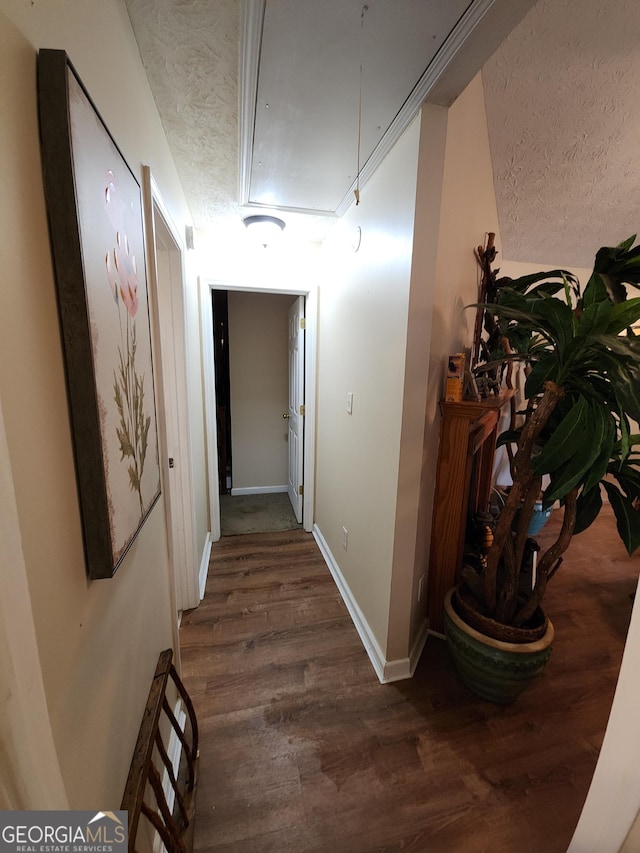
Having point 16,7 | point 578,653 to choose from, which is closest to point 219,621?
point 578,653

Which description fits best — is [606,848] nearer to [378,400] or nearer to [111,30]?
[378,400]

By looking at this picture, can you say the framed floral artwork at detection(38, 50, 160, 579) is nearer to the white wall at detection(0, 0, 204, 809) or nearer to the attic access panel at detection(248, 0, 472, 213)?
the white wall at detection(0, 0, 204, 809)

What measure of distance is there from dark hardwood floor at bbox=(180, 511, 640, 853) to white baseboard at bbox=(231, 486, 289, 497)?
1.66 m

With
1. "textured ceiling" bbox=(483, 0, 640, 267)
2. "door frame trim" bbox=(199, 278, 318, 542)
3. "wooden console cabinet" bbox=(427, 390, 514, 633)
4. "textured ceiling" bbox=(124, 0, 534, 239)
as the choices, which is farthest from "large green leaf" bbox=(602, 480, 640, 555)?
"door frame trim" bbox=(199, 278, 318, 542)

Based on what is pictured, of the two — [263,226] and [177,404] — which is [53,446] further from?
[263,226]

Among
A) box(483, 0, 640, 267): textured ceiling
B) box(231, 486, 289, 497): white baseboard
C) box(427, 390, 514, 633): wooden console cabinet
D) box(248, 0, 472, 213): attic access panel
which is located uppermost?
box(483, 0, 640, 267): textured ceiling

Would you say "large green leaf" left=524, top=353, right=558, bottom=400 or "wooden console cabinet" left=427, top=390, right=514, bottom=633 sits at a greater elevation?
"large green leaf" left=524, top=353, right=558, bottom=400

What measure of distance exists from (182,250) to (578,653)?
293cm

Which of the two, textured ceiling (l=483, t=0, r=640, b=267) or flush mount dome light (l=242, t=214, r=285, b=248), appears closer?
textured ceiling (l=483, t=0, r=640, b=267)

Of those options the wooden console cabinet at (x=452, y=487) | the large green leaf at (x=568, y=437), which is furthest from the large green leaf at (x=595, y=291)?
the wooden console cabinet at (x=452, y=487)

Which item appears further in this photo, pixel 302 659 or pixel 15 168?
pixel 302 659

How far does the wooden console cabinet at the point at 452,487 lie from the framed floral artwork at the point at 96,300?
125cm

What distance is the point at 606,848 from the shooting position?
2.08 ft

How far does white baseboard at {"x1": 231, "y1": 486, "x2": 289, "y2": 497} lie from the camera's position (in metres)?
3.70
